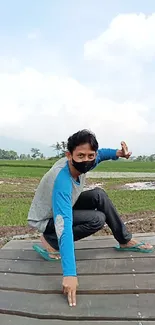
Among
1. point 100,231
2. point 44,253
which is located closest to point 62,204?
point 44,253

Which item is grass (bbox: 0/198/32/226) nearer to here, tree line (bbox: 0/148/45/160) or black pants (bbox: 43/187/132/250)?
black pants (bbox: 43/187/132/250)

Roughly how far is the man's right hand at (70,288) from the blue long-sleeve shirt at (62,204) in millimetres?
27

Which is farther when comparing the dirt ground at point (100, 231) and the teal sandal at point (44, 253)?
the dirt ground at point (100, 231)

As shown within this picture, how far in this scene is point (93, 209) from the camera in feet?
8.95

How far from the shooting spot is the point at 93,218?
260 cm

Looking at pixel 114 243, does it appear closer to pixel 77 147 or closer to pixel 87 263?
pixel 87 263

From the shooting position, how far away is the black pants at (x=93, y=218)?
262 centimetres

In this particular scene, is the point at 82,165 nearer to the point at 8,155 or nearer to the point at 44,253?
the point at 44,253

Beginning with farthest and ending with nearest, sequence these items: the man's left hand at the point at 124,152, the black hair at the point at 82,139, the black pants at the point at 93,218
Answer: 1. the man's left hand at the point at 124,152
2. the black pants at the point at 93,218
3. the black hair at the point at 82,139

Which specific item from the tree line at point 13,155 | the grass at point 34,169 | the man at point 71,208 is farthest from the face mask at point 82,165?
the tree line at point 13,155

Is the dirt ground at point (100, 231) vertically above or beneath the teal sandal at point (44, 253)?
beneath

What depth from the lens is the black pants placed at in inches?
103

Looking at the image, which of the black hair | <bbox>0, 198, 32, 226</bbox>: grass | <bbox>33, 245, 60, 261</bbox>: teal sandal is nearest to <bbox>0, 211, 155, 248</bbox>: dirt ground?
<bbox>0, 198, 32, 226</bbox>: grass

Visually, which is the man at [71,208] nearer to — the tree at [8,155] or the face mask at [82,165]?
the face mask at [82,165]
